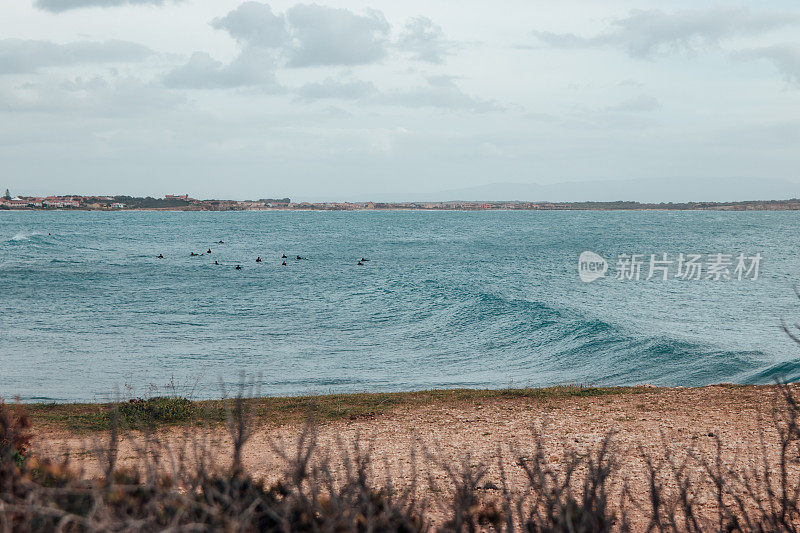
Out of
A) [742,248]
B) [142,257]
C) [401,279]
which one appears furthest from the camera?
[742,248]

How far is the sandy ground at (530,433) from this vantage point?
963 centimetres

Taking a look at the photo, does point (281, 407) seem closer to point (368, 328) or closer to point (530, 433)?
point (530, 433)

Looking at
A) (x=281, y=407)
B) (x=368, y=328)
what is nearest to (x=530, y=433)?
(x=281, y=407)

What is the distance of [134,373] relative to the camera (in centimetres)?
2027

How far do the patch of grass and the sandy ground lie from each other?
0.40m

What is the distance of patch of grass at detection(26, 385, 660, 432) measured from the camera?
12602 millimetres

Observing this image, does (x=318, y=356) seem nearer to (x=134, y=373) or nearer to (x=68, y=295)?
(x=134, y=373)

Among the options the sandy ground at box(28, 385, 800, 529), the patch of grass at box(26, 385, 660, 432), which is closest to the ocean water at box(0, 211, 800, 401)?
the sandy ground at box(28, 385, 800, 529)

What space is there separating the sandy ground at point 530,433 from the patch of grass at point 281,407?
0.40 m

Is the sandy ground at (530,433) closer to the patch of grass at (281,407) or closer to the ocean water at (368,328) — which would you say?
the patch of grass at (281,407)

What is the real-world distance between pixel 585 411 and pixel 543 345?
1235cm

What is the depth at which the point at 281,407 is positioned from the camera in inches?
553

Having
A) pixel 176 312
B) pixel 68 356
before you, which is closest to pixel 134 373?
pixel 68 356

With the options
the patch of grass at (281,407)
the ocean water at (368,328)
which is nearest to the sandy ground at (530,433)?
the patch of grass at (281,407)
